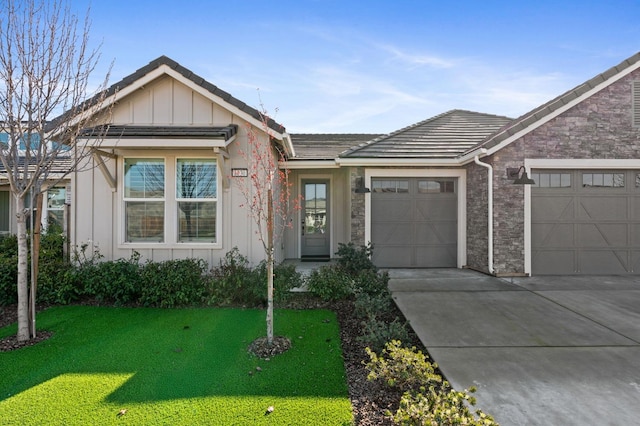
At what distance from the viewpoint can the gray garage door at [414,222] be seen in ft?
29.5

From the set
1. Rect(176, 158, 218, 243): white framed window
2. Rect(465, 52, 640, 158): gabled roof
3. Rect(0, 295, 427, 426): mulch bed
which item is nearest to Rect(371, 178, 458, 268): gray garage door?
Rect(465, 52, 640, 158): gabled roof

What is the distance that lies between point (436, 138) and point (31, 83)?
29.7 ft

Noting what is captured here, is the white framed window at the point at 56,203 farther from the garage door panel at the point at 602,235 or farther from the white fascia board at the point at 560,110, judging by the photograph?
the garage door panel at the point at 602,235

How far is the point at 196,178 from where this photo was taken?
6.98 metres

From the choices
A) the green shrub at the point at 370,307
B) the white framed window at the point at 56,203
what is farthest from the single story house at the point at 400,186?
the white framed window at the point at 56,203

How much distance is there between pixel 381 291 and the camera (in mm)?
5828

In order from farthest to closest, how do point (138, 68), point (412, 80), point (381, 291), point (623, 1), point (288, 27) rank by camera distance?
1. point (412, 80)
2. point (288, 27)
3. point (623, 1)
4. point (138, 68)
5. point (381, 291)

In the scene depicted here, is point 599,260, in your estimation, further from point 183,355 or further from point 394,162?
point 183,355

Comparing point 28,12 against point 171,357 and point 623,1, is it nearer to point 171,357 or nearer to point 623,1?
point 171,357

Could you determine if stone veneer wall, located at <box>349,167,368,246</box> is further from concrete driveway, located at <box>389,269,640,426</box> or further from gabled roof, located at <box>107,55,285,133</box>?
gabled roof, located at <box>107,55,285,133</box>

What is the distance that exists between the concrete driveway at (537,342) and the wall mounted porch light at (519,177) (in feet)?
7.49

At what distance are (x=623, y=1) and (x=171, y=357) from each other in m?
12.1

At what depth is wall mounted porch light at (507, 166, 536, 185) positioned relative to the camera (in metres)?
7.36

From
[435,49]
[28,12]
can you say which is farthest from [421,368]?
[435,49]
